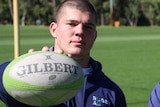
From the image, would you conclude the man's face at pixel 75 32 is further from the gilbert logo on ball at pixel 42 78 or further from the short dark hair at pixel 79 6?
the gilbert logo on ball at pixel 42 78

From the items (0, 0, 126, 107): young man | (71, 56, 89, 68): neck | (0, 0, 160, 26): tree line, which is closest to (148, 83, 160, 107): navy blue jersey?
(0, 0, 126, 107): young man

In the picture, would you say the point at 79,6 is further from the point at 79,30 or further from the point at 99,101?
the point at 99,101

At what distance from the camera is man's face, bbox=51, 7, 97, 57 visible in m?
2.84

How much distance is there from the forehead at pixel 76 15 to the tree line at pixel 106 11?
76506 millimetres

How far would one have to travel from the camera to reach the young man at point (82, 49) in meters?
2.84

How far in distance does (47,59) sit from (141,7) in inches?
3180

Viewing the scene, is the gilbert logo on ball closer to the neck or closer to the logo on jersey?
the neck

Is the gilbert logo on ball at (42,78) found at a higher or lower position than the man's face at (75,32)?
lower

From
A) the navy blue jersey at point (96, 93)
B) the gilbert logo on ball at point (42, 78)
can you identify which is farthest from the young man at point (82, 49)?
the gilbert logo on ball at point (42, 78)

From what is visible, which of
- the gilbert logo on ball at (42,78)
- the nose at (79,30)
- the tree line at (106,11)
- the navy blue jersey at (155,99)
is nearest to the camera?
the gilbert logo on ball at (42,78)

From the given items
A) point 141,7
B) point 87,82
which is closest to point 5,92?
point 87,82

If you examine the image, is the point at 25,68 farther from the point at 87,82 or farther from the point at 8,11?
the point at 8,11

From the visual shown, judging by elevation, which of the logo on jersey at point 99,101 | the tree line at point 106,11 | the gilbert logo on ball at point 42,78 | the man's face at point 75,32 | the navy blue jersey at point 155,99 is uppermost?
the man's face at point 75,32

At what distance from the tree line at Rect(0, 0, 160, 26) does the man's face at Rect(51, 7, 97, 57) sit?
7652 centimetres
